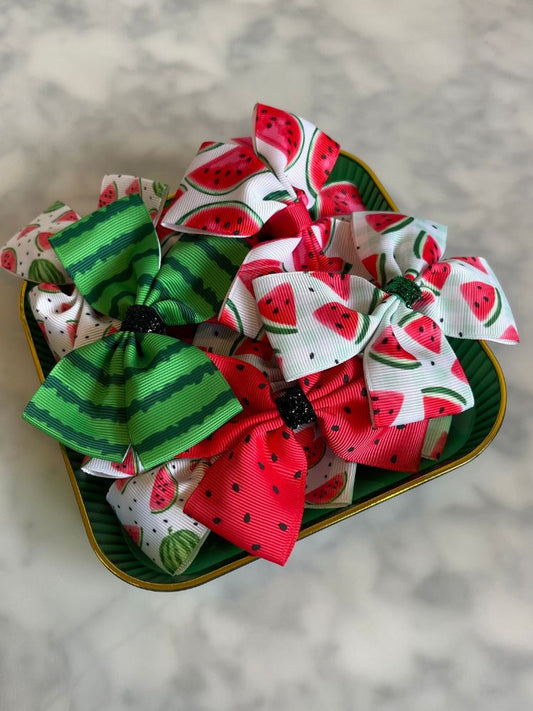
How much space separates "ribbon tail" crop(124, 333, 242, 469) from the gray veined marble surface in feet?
0.51

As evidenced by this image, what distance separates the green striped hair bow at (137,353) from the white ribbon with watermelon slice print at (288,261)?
4 centimetres

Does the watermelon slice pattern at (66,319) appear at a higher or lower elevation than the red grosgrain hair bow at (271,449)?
higher

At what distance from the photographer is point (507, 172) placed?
868 mm

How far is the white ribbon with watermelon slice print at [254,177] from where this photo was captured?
61 cm

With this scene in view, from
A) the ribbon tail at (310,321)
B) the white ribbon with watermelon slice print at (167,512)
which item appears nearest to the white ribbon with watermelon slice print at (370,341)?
the ribbon tail at (310,321)

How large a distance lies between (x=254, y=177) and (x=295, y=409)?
202 millimetres

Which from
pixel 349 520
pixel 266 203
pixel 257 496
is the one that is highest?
pixel 266 203

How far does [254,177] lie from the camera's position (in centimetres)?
62

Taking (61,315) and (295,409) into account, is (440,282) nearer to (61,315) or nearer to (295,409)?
(295,409)

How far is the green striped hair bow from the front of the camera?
0.55m

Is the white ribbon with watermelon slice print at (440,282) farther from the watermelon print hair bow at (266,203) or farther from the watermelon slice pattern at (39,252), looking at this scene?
the watermelon slice pattern at (39,252)

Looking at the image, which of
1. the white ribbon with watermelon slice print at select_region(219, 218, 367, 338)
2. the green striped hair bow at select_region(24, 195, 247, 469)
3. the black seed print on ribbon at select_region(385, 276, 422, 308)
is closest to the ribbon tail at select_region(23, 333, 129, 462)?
the green striped hair bow at select_region(24, 195, 247, 469)

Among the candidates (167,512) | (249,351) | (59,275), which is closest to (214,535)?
(167,512)

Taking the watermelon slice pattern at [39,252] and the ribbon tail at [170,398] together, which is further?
the watermelon slice pattern at [39,252]
